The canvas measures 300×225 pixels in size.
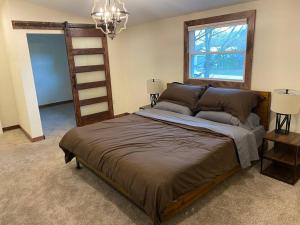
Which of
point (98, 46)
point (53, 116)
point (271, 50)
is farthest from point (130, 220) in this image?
point (53, 116)

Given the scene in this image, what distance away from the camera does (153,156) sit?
7.10 ft

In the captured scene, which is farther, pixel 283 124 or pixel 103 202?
pixel 283 124

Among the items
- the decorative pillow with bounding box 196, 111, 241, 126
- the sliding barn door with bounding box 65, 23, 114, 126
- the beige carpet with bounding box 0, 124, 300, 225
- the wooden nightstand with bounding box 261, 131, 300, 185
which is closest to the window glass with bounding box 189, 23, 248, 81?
the decorative pillow with bounding box 196, 111, 241, 126

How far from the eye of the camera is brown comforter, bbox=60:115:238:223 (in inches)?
72.4

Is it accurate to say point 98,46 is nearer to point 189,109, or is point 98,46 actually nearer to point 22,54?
point 22,54

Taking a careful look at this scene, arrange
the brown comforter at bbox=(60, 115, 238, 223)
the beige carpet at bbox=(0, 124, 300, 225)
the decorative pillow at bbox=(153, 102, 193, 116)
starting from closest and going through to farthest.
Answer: the brown comforter at bbox=(60, 115, 238, 223), the beige carpet at bbox=(0, 124, 300, 225), the decorative pillow at bbox=(153, 102, 193, 116)

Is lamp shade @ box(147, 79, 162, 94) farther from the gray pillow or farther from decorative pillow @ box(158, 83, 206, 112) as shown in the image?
the gray pillow

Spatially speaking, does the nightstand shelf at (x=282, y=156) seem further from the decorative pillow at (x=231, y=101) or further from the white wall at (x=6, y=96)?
the white wall at (x=6, y=96)

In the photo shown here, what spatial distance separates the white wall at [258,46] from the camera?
2.81 metres

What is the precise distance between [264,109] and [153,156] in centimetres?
188

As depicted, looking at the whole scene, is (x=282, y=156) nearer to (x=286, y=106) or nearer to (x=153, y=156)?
(x=286, y=106)

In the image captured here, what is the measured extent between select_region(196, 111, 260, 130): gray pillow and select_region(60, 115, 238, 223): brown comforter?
0.39 m

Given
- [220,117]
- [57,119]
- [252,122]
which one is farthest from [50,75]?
[252,122]

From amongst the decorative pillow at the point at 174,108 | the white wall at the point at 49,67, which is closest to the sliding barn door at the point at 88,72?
the decorative pillow at the point at 174,108
